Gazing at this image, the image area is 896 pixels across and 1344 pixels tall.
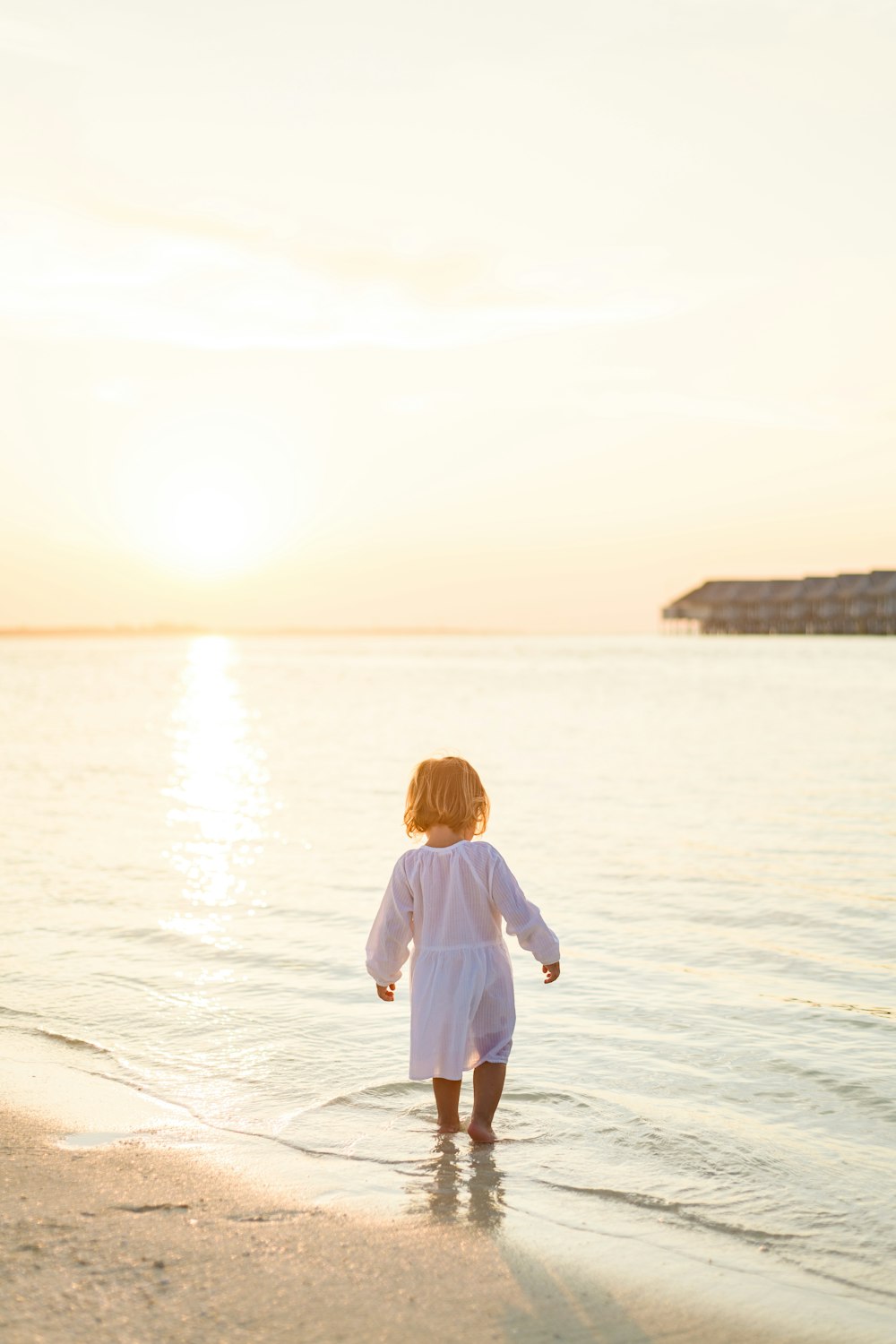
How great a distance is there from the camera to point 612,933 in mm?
9336

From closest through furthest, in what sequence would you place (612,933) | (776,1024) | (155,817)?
(776,1024), (612,933), (155,817)

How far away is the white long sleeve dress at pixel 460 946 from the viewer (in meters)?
4.84

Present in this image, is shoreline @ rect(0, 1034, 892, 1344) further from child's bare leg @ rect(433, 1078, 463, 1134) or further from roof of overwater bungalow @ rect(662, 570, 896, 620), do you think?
roof of overwater bungalow @ rect(662, 570, 896, 620)

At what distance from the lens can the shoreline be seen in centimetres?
326

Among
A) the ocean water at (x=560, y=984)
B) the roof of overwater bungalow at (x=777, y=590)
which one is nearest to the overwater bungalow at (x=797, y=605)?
the roof of overwater bungalow at (x=777, y=590)

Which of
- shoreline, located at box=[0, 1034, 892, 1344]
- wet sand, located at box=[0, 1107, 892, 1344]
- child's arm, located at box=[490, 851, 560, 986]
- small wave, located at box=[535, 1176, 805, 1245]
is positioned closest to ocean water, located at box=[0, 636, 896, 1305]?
small wave, located at box=[535, 1176, 805, 1245]

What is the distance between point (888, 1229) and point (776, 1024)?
107 inches

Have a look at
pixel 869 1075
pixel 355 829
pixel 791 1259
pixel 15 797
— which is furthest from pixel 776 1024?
pixel 15 797

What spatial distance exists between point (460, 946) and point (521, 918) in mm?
278

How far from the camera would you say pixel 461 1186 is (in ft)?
14.5

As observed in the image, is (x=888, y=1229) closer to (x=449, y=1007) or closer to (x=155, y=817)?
(x=449, y=1007)

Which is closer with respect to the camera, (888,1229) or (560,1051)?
(888,1229)

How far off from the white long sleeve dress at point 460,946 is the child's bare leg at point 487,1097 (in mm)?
55

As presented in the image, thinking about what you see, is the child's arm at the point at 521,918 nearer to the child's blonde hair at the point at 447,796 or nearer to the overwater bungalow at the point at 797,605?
the child's blonde hair at the point at 447,796
